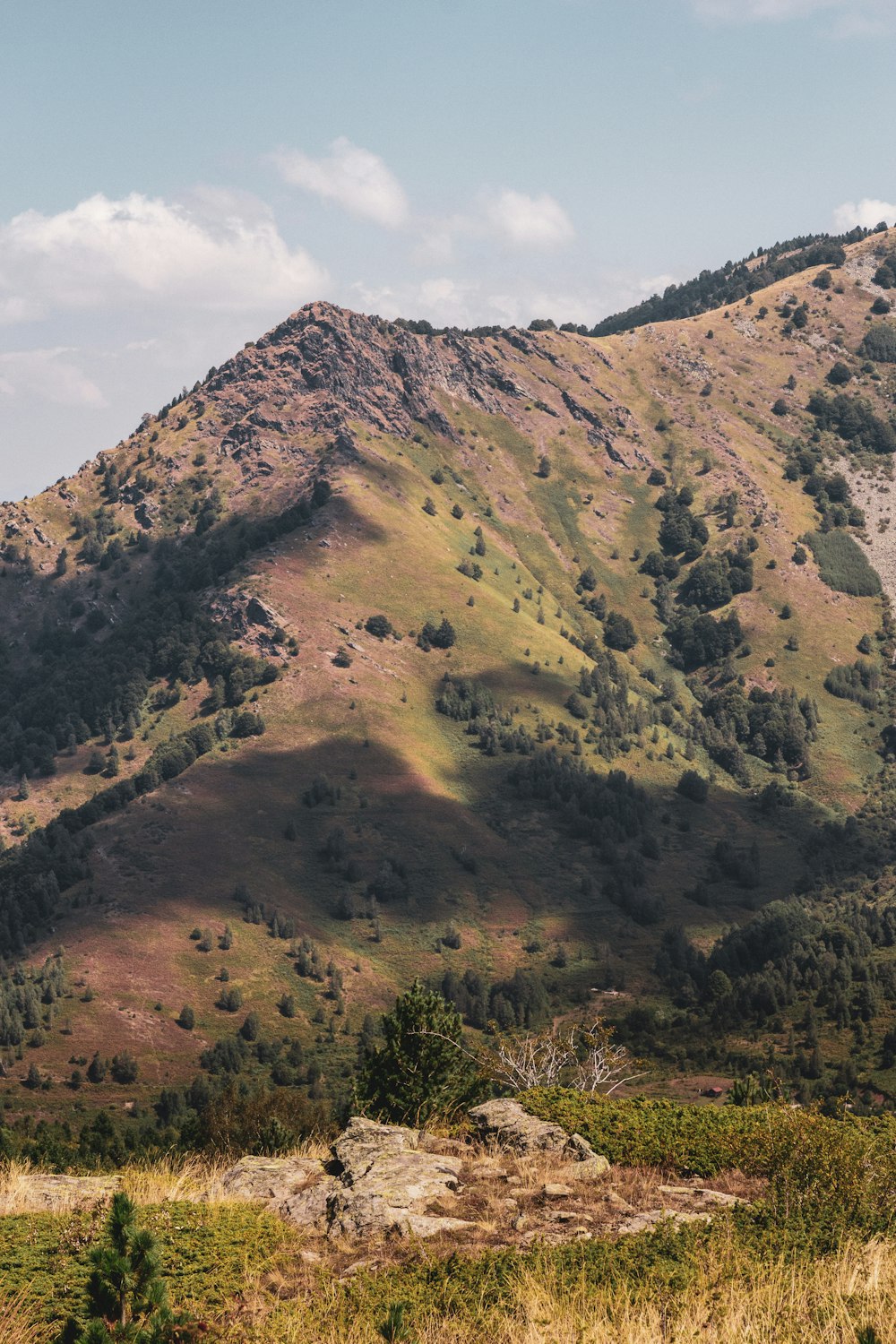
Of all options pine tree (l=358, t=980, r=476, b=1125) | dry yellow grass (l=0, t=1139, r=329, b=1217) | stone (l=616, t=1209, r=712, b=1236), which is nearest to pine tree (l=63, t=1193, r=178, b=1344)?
dry yellow grass (l=0, t=1139, r=329, b=1217)

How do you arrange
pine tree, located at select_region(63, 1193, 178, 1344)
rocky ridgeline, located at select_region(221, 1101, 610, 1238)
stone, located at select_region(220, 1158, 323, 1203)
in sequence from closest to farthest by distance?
1. pine tree, located at select_region(63, 1193, 178, 1344)
2. rocky ridgeline, located at select_region(221, 1101, 610, 1238)
3. stone, located at select_region(220, 1158, 323, 1203)

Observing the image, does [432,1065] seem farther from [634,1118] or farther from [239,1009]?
[239,1009]

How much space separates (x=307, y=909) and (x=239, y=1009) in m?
25.2

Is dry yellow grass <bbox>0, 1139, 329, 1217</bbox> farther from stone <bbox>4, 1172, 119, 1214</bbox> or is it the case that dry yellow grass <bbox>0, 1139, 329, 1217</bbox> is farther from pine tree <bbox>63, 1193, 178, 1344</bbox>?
pine tree <bbox>63, 1193, 178, 1344</bbox>

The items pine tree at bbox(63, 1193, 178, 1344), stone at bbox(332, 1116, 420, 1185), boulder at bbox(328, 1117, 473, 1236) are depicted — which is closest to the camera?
pine tree at bbox(63, 1193, 178, 1344)

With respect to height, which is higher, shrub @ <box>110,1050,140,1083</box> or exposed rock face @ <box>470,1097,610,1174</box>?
exposed rock face @ <box>470,1097,610,1174</box>

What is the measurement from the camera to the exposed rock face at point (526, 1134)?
26.6 metres

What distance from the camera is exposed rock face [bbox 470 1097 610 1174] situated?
87.4 feet

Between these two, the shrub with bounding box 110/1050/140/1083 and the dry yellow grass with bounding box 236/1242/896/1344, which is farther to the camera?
the shrub with bounding box 110/1050/140/1083

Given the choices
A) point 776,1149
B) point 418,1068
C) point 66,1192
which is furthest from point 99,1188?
point 776,1149

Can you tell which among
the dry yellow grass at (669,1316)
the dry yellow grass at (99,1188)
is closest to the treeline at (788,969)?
the dry yellow grass at (99,1188)

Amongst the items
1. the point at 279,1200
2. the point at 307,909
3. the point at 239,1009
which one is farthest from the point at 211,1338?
the point at 307,909

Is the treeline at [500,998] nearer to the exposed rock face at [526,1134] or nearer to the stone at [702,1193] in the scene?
the exposed rock face at [526,1134]

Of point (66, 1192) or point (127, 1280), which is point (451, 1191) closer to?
point (66, 1192)
